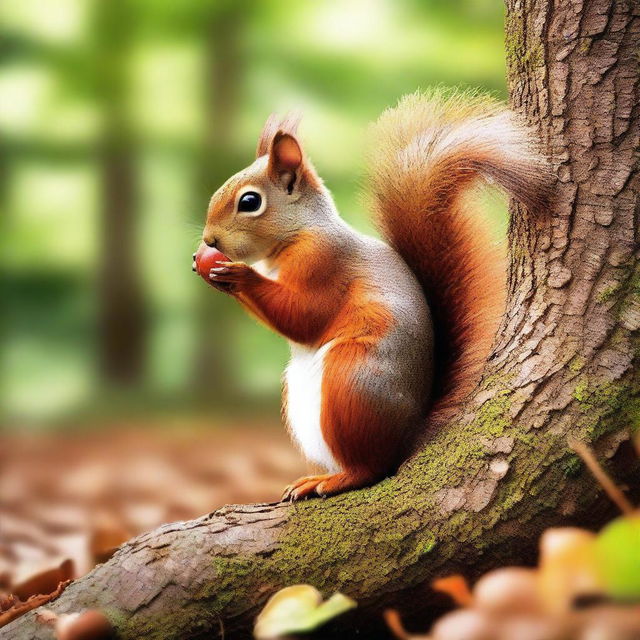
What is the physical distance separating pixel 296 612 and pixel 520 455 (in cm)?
36

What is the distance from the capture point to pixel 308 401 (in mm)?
1164

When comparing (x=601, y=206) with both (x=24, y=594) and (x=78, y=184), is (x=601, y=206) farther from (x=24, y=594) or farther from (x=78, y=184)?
(x=78, y=184)

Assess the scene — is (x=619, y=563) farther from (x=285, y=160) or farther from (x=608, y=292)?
(x=285, y=160)

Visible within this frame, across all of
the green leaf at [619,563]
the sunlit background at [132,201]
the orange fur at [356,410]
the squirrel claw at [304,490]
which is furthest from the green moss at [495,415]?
the sunlit background at [132,201]

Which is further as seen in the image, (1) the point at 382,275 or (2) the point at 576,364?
(1) the point at 382,275

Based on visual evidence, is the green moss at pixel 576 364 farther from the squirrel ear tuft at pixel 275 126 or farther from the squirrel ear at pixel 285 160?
the squirrel ear tuft at pixel 275 126

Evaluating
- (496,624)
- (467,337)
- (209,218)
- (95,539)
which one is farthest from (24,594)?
(496,624)

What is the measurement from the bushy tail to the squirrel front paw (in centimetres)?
26

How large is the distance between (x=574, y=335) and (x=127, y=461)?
257 cm

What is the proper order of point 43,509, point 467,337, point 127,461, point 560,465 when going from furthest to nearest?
point 127,461
point 43,509
point 467,337
point 560,465

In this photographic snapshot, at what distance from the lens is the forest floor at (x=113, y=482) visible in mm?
1883

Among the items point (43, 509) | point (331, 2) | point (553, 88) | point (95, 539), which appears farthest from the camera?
point (331, 2)

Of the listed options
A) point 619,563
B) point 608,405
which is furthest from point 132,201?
point 619,563

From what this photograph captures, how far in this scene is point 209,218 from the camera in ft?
4.23
